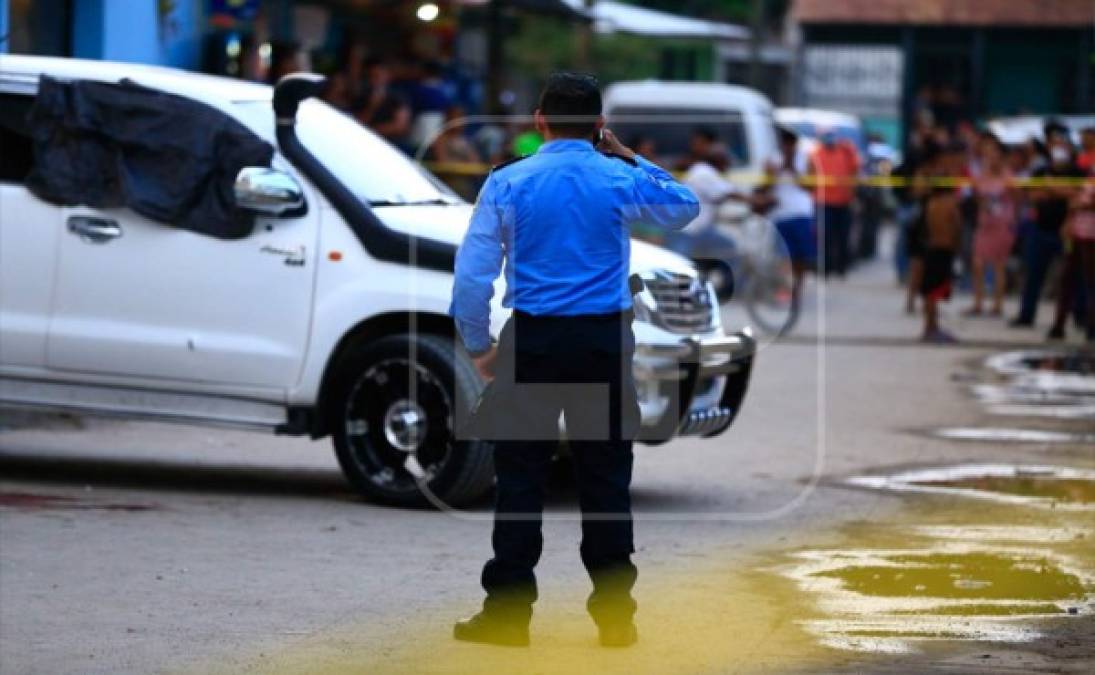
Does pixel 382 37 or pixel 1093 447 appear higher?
pixel 382 37

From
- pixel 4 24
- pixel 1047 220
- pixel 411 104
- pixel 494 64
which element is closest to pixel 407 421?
pixel 4 24

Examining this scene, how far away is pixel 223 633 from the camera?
25.6 ft

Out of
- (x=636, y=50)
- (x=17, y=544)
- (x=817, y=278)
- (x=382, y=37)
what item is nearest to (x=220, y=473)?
(x=17, y=544)

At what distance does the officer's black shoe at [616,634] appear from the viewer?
7570mm

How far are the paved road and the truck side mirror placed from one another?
1.39 metres

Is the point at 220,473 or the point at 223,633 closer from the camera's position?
the point at 223,633

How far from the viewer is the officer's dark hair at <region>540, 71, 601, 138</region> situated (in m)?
7.43

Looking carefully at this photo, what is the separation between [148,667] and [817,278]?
75.8ft

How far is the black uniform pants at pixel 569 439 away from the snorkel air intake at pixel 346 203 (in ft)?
11.4

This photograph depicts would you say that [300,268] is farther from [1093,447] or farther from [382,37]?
[382,37]

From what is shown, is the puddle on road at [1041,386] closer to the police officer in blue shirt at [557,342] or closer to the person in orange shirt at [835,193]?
the person in orange shirt at [835,193]

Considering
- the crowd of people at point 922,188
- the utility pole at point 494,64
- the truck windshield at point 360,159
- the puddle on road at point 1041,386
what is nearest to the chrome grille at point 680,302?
the truck windshield at point 360,159

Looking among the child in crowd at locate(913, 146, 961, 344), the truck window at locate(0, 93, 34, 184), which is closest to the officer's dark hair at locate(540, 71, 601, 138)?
the truck window at locate(0, 93, 34, 184)

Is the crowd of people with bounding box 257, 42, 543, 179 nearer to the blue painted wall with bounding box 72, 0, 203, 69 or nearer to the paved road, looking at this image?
the blue painted wall with bounding box 72, 0, 203, 69
